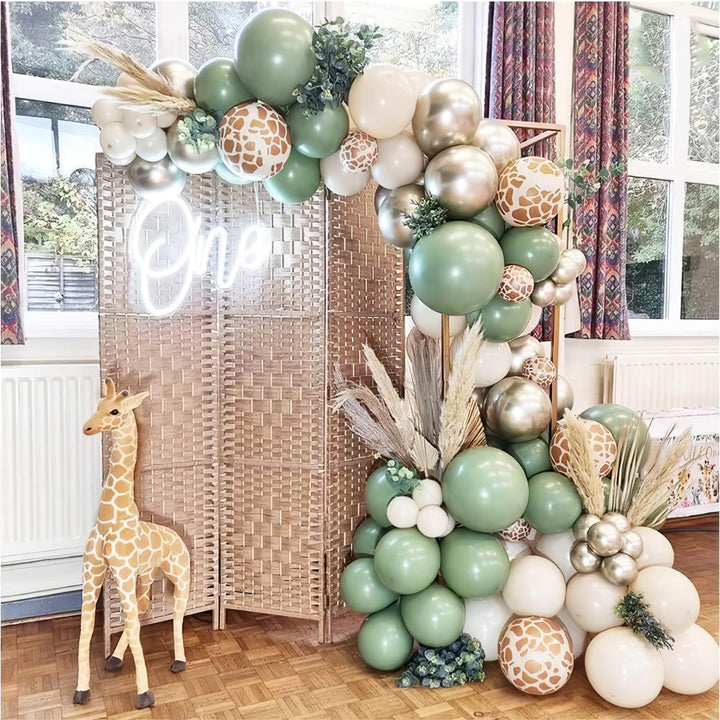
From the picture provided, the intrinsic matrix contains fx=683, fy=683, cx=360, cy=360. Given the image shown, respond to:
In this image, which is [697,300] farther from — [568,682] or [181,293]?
[181,293]

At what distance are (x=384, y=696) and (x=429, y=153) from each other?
1668mm

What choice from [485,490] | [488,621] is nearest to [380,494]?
[485,490]

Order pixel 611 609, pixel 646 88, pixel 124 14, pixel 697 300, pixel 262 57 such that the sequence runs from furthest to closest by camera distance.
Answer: pixel 697 300 → pixel 646 88 → pixel 124 14 → pixel 611 609 → pixel 262 57

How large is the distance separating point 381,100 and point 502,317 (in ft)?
2.54

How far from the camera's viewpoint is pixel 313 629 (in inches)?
100

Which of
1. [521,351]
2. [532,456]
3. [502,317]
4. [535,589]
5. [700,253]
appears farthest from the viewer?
[700,253]

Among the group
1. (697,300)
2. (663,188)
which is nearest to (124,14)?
(663,188)

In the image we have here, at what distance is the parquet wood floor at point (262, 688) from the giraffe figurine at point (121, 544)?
0.27ft

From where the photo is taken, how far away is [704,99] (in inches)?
158

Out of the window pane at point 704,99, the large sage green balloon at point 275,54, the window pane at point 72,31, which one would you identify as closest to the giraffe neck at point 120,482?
the large sage green balloon at point 275,54

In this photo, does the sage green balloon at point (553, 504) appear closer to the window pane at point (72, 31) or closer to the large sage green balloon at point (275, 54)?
the large sage green balloon at point (275, 54)

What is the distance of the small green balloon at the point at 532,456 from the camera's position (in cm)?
233

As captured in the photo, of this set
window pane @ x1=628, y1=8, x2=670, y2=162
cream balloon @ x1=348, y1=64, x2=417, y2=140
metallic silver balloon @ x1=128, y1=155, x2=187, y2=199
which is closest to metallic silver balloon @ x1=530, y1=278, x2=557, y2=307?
cream balloon @ x1=348, y1=64, x2=417, y2=140

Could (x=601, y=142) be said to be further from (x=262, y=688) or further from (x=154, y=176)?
(x=262, y=688)
